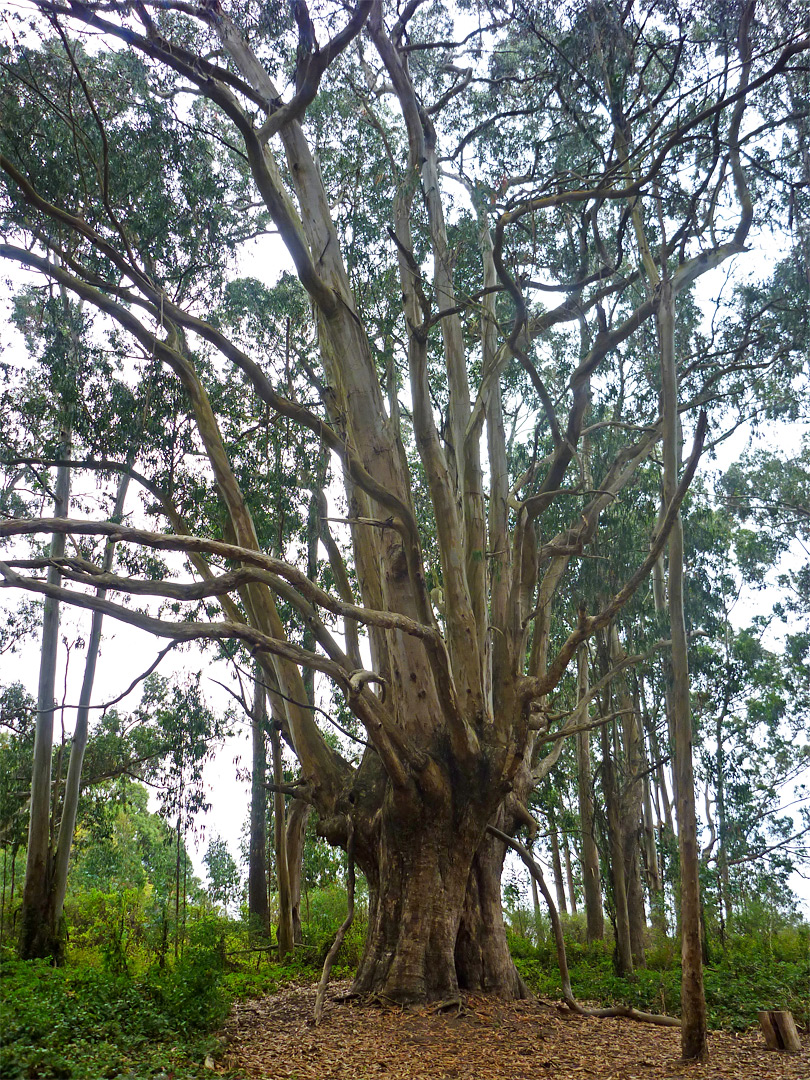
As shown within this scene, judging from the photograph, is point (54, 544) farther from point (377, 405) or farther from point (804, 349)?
point (804, 349)

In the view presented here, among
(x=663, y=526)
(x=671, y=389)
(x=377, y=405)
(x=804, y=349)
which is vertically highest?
(x=804, y=349)

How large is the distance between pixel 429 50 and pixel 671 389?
22.0 feet

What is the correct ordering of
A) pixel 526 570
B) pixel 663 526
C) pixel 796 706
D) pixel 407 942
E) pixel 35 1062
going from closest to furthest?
pixel 35 1062, pixel 663 526, pixel 407 942, pixel 526 570, pixel 796 706

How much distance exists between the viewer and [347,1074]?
472cm

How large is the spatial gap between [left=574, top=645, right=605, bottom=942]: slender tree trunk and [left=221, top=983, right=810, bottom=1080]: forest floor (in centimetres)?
456

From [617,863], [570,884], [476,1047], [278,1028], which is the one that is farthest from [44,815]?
[570,884]

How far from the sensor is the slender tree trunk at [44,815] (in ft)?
29.6

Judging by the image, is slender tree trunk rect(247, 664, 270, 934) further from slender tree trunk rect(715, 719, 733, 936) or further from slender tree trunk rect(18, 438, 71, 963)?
slender tree trunk rect(715, 719, 733, 936)

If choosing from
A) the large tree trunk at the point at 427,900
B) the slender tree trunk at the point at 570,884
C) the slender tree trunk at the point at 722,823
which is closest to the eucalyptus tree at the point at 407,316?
the large tree trunk at the point at 427,900

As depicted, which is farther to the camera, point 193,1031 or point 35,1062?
point 193,1031

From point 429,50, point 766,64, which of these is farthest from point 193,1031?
point 429,50

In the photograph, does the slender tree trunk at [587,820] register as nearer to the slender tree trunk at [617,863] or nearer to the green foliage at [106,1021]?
the slender tree trunk at [617,863]

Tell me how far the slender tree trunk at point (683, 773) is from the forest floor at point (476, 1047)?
0.32 metres

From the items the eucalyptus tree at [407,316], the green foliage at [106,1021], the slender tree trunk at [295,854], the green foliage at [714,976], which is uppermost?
the eucalyptus tree at [407,316]
